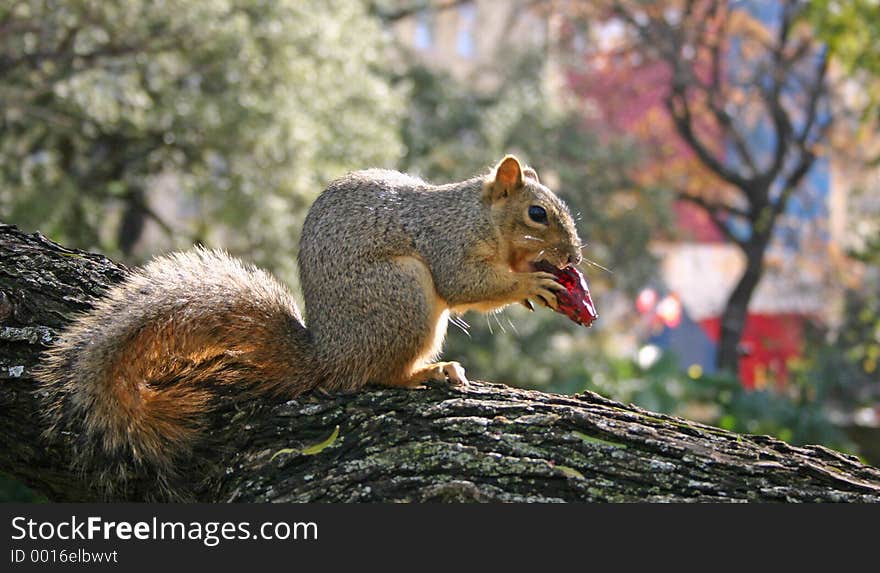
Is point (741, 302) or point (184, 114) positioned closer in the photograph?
point (184, 114)

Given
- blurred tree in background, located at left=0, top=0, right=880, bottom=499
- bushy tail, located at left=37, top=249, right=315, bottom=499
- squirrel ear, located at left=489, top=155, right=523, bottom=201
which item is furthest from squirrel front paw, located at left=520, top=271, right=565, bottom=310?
blurred tree in background, located at left=0, top=0, right=880, bottom=499

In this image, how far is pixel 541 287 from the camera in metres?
2.84

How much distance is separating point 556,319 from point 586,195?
1.51m

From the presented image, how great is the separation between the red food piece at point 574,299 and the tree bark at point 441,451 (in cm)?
30

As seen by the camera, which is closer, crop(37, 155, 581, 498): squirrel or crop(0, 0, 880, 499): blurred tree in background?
crop(37, 155, 581, 498): squirrel

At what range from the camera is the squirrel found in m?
2.31

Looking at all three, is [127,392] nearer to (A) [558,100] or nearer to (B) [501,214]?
(B) [501,214]

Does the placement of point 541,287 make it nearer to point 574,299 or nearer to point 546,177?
point 574,299

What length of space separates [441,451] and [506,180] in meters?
1.13

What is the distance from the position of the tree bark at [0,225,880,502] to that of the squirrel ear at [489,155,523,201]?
74 centimetres

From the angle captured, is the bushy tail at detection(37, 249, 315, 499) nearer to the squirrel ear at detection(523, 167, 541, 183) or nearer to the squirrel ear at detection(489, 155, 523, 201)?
the squirrel ear at detection(489, 155, 523, 201)

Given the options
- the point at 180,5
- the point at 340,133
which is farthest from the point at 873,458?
the point at 180,5

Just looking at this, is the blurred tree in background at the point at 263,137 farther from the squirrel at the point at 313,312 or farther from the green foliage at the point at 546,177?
the squirrel at the point at 313,312

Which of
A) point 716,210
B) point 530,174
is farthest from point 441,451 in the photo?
point 716,210
